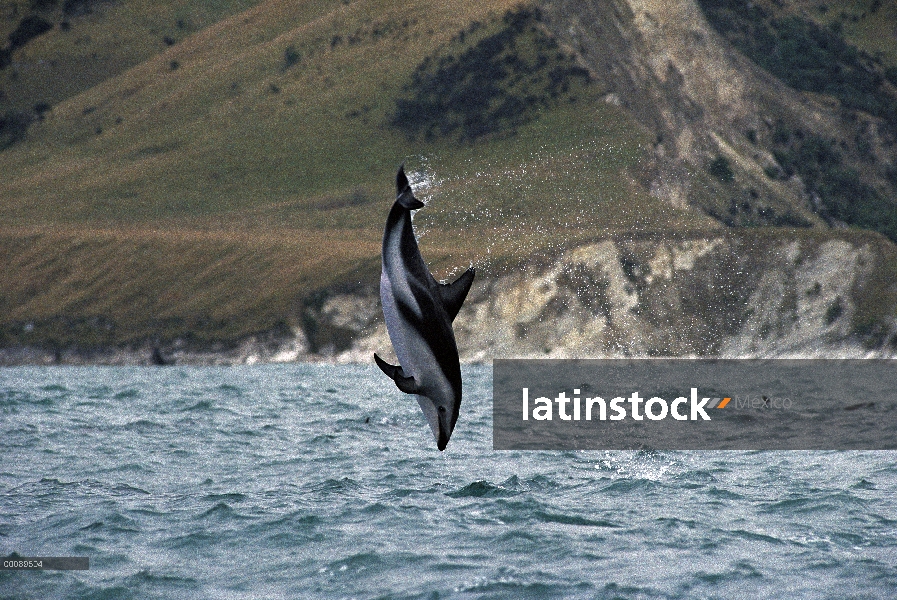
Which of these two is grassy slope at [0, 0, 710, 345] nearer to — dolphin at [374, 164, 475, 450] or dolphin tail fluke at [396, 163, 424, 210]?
dolphin at [374, 164, 475, 450]

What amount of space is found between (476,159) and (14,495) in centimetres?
12346

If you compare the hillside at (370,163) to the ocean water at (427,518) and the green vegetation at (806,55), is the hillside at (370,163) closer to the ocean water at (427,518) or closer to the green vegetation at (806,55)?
the green vegetation at (806,55)

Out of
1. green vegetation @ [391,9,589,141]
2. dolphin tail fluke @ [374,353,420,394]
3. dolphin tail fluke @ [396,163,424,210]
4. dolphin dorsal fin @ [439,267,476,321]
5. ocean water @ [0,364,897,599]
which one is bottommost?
ocean water @ [0,364,897,599]

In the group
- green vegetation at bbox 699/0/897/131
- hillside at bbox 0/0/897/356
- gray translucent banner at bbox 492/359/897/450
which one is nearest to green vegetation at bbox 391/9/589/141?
hillside at bbox 0/0/897/356

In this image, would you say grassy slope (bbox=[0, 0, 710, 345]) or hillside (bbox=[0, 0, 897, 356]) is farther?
grassy slope (bbox=[0, 0, 710, 345])

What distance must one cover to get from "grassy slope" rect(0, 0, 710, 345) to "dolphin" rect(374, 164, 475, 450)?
303ft

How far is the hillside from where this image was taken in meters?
110

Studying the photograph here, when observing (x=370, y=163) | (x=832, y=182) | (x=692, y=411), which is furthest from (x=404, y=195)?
(x=832, y=182)

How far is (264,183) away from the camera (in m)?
145

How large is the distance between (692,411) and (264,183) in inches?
4202

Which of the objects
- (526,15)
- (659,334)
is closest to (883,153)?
(526,15)

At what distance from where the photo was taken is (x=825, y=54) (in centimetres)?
18362

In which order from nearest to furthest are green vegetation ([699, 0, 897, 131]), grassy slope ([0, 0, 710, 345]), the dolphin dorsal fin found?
the dolphin dorsal fin, grassy slope ([0, 0, 710, 345]), green vegetation ([699, 0, 897, 131])

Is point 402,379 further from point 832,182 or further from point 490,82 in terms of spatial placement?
point 832,182
